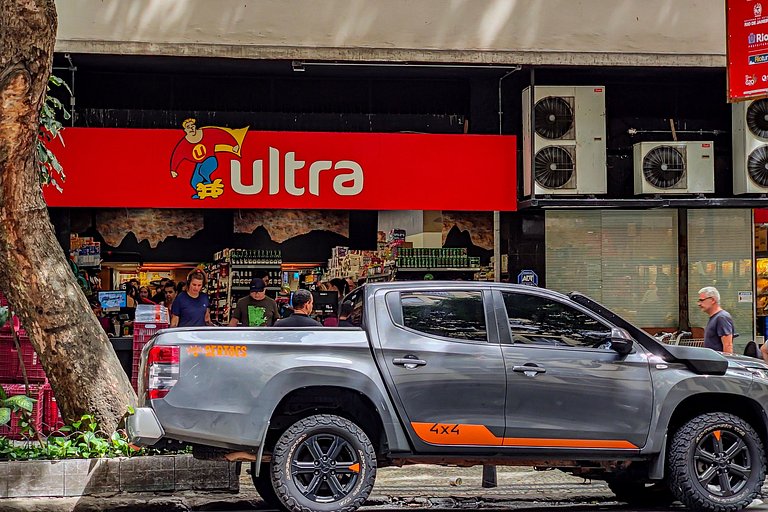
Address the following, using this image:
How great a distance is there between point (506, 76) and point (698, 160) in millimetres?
3007

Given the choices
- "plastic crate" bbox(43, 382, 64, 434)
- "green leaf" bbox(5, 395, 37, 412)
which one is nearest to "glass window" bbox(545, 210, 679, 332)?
"plastic crate" bbox(43, 382, 64, 434)

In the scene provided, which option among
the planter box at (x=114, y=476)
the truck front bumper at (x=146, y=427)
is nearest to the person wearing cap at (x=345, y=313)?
the planter box at (x=114, y=476)

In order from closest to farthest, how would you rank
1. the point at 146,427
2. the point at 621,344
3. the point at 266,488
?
1. the point at 146,427
2. the point at 621,344
3. the point at 266,488

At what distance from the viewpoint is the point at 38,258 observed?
30.3ft

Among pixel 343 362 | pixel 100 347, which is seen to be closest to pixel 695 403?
pixel 343 362

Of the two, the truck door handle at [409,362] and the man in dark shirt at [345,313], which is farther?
the man in dark shirt at [345,313]

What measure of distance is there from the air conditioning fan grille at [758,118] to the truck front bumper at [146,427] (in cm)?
1081

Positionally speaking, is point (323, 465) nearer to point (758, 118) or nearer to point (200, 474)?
point (200, 474)

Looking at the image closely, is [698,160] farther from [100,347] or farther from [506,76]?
[100,347]

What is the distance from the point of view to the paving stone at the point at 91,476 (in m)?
8.62

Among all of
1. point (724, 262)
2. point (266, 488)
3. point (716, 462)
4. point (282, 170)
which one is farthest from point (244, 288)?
point (716, 462)

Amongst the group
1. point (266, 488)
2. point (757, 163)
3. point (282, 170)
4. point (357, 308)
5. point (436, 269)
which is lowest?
point (266, 488)

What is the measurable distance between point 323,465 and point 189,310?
5.53m

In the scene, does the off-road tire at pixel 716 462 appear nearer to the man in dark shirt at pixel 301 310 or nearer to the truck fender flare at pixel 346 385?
the truck fender flare at pixel 346 385
